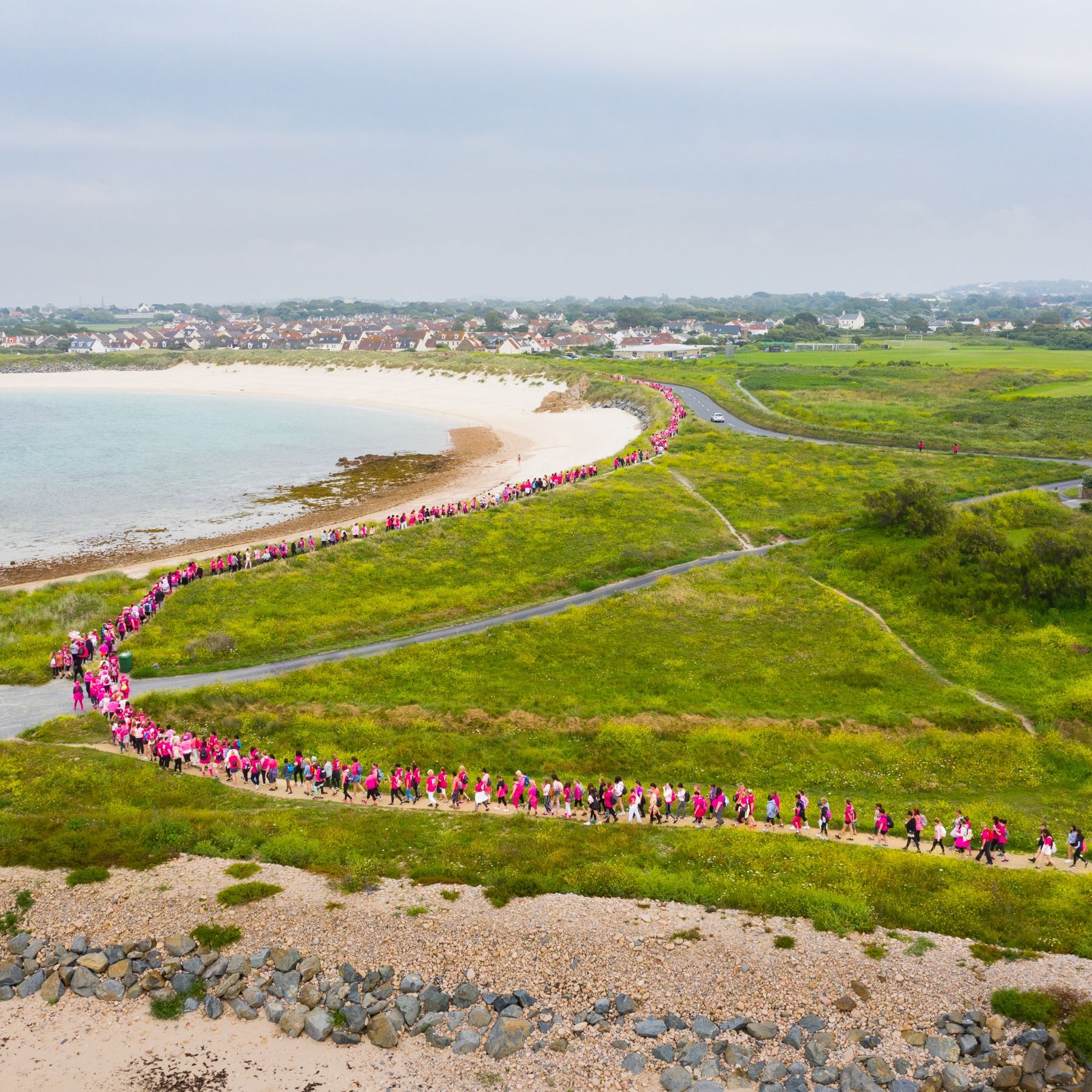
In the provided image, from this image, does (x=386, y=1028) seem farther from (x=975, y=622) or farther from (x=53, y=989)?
(x=975, y=622)

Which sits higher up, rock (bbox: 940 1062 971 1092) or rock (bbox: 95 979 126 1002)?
rock (bbox: 95 979 126 1002)

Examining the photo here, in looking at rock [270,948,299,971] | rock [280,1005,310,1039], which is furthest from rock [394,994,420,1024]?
rock [270,948,299,971]

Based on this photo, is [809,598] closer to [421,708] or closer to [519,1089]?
[421,708]

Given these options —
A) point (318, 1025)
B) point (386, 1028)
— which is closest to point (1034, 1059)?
A: point (386, 1028)

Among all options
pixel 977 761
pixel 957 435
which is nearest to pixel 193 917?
pixel 977 761

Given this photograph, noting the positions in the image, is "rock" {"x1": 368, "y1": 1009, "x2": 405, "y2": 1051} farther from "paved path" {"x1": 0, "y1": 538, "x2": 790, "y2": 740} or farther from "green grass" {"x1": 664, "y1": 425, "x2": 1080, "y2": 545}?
"green grass" {"x1": 664, "y1": 425, "x2": 1080, "y2": 545}

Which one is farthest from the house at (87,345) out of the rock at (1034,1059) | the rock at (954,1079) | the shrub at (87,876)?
the rock at (1034,1059)

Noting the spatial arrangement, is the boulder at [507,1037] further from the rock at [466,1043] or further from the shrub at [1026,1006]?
the shrub at [1026,1006]

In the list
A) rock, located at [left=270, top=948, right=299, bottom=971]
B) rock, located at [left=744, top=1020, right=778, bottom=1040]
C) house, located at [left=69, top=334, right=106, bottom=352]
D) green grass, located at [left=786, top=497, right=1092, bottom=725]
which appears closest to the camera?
rock, located at [left=744, top=1020, right=778, bottom=1040]
